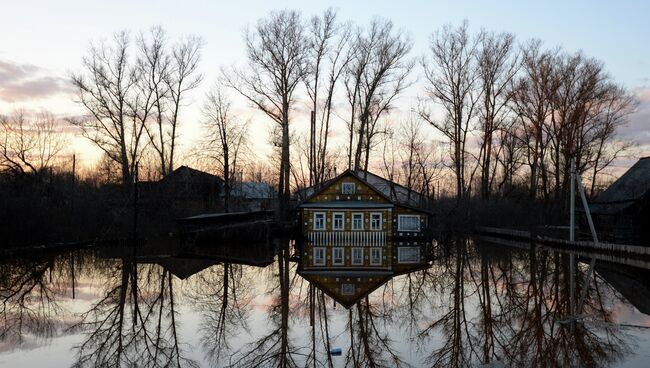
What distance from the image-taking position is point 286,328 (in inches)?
497

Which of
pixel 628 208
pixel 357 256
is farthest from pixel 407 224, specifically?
pixel 628 208

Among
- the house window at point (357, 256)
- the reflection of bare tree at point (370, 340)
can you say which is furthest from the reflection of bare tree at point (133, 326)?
the house window at point (357, 256)

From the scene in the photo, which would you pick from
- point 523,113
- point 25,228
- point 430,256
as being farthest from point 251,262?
point 523,113

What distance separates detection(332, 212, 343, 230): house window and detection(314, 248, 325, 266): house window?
13.4ft

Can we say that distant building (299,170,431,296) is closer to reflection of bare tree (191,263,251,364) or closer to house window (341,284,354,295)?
reflection of bare tree (191,263,251,364)

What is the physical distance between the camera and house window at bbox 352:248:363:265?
24.8 m

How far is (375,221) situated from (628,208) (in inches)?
544

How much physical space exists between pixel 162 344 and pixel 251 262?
14027 millimetres

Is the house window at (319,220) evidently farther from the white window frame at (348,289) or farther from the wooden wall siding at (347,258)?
the white window frame at (348,289)

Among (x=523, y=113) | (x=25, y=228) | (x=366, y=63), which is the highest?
(x=366, y=63)

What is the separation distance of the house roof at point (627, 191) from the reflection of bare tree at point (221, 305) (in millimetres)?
21635

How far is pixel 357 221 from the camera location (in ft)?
114

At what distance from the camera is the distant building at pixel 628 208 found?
31.0 meters

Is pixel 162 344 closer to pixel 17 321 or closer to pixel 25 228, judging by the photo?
pixel 17 321
